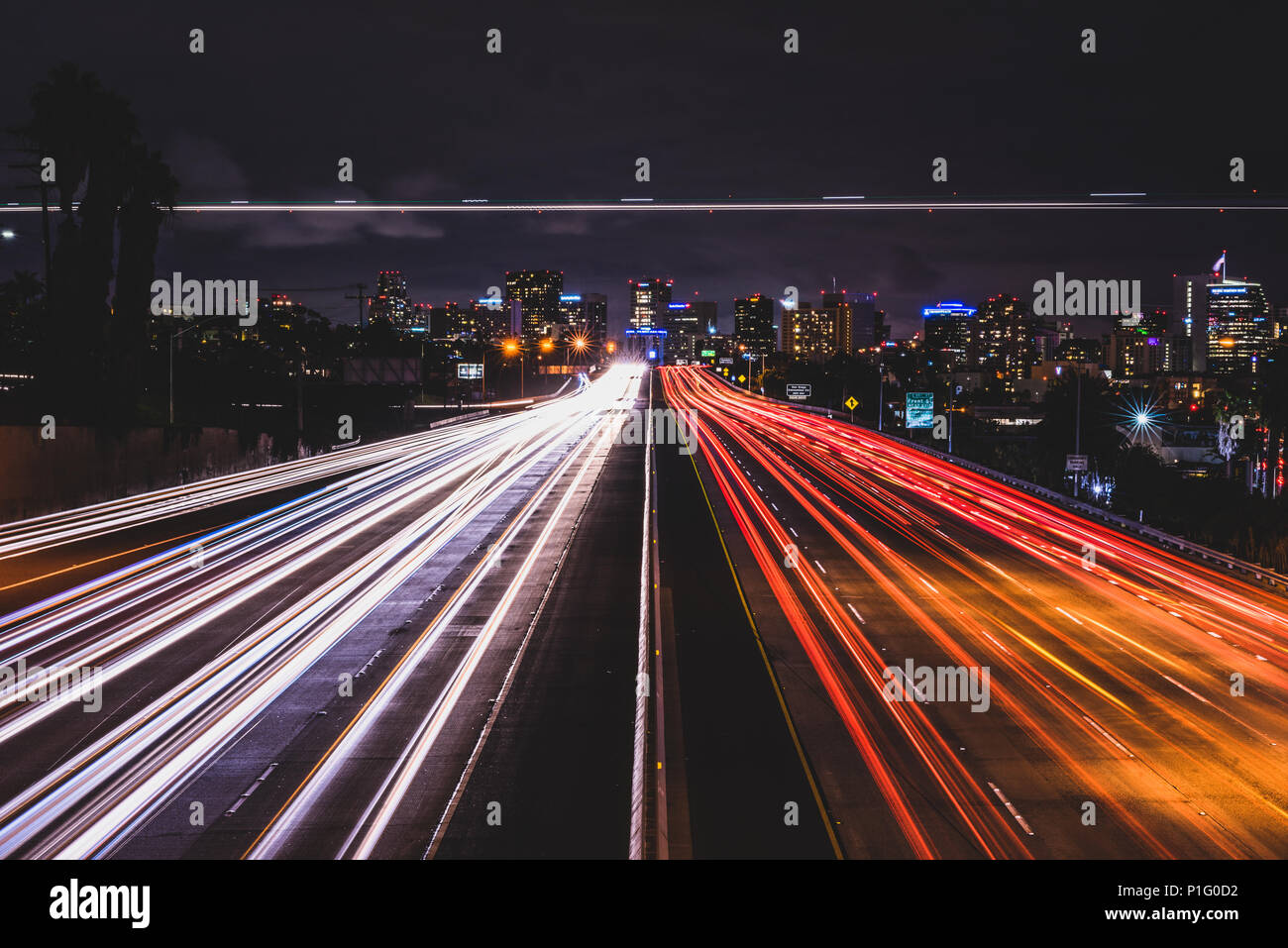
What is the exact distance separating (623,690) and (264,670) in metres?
6.35

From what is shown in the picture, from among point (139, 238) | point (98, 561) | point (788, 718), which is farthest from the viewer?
point (139, 238)

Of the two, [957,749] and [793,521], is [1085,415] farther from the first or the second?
[957,749]

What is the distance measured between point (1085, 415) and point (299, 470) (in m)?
65.7

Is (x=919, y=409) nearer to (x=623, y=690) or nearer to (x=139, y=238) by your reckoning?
(x=139, y=238)

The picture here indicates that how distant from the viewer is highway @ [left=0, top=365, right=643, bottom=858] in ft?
33.6

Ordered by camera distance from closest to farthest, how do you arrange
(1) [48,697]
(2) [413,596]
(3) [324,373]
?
1. (1) [48,697]
2. (2) [413,596]
3. (3) [324,373]

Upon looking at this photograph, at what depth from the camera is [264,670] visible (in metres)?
15.5

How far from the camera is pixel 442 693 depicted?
14.6 m

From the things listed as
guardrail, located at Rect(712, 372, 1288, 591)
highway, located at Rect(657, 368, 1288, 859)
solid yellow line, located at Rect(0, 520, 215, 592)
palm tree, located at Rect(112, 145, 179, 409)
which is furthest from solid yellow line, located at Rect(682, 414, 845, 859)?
palm tree, located at Rect(112, 145, 179, 409)

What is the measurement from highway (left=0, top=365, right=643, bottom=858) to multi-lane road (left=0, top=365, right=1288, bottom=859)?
0.23ft

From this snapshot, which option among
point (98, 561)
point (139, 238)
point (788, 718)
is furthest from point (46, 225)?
point (788, 718)

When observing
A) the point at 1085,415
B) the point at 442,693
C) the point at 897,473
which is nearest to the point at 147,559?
the point at 442,693

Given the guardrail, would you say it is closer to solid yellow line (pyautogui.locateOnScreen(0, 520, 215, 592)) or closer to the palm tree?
solid yellow line (pyautogui.locateOnScreen(0, 520, 215, 592))

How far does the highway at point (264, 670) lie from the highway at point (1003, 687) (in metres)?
2.98
